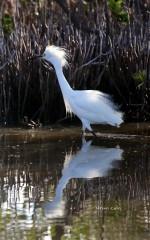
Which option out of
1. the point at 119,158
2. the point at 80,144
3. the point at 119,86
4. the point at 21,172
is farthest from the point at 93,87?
the point at 21,172

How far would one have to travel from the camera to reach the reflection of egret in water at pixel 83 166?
5.26 meters

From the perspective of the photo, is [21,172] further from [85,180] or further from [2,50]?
[2,50]

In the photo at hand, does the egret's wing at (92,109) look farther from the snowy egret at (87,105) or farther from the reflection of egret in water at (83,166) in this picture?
the reflection of egret in water at (83,166)

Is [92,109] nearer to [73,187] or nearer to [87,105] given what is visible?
[87,105]

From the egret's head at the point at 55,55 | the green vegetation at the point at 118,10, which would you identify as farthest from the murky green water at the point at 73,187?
the green vegetation at the point at 118,10

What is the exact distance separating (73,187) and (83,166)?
3.10 feet

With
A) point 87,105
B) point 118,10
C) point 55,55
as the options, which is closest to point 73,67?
point 55,55

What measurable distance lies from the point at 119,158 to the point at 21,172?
128 cm

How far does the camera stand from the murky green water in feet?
15.2

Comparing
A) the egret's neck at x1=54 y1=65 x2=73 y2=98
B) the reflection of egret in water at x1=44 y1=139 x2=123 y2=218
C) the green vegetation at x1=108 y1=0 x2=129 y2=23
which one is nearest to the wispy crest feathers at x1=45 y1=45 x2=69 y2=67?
the egret's neck at x1=54 y1=65 x2=73 y2=98

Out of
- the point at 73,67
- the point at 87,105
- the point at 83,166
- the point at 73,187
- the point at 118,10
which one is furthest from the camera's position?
the point at 118,10

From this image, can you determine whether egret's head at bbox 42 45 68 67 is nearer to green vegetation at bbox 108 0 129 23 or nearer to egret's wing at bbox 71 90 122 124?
egret's wing at bbox 71 90 122 124

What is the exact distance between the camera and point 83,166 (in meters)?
6.91

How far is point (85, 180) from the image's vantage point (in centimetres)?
621
